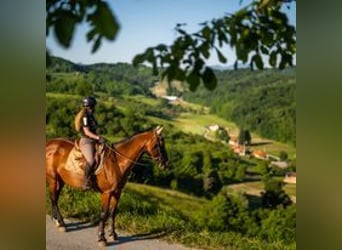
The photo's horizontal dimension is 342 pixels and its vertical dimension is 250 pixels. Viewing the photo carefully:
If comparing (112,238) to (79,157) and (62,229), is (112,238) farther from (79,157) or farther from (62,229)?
(79,157)

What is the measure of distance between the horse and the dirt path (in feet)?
0.14

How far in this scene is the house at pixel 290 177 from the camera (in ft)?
8.61

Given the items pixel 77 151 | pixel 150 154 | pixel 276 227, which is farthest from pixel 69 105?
pixel 276 227

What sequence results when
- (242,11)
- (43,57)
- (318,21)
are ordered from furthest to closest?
(43,57) → (318,21) → (242,11)

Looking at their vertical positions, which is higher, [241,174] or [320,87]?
[320,87]

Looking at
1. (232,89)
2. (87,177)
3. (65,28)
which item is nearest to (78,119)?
(87,177)

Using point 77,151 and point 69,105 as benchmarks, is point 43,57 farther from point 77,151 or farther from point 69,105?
point 77,151

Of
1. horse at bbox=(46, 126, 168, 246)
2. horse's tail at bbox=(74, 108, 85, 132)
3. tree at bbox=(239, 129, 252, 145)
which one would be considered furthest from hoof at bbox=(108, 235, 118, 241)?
tree at bbox=(239, 129, 252, 145)

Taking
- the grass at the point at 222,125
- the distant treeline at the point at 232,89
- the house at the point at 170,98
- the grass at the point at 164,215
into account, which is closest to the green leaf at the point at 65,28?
the distant treeline at the point at 232,89

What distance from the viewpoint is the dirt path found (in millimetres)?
2760

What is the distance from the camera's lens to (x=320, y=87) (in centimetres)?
242

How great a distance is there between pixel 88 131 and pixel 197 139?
0.55 m

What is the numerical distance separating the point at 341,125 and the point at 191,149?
736 mm

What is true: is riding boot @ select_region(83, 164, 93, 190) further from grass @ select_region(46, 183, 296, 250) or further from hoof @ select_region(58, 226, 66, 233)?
hoof @ select_region(58, 226, 66, 233)
